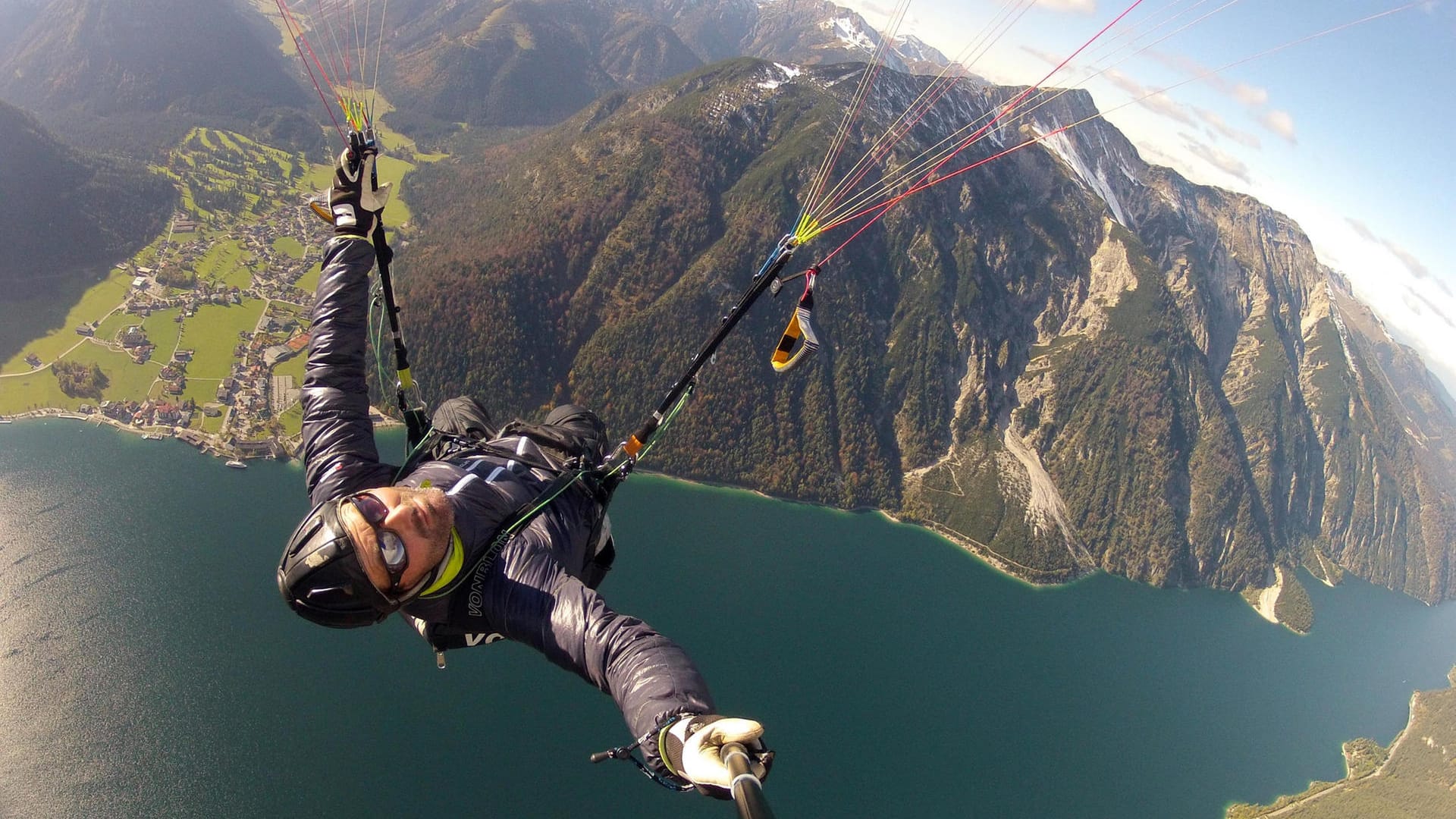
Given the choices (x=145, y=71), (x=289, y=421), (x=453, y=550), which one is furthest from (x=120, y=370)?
(x=145, y=71)

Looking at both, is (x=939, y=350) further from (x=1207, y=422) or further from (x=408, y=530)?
(x=408, y=530)

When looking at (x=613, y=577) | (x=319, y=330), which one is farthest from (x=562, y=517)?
(x=613, y=577)

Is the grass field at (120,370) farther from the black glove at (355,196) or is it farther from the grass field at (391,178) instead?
the black glove at (355,196)

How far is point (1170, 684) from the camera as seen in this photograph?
60.9 meters

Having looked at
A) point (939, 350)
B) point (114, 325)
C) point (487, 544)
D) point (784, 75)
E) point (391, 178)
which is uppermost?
point (784, 75)

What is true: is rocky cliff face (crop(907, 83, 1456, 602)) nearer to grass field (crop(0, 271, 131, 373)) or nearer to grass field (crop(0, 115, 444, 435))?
grass field (crop(0, 115, 444, 435))

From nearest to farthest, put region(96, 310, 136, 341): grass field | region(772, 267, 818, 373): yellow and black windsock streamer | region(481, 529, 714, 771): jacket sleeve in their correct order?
region(481, 529, 714, 771): jacket sleeve → region(772, 267, 818, 373): yellow and black windsock streamer → region(96, 310, 136, 341): grass field

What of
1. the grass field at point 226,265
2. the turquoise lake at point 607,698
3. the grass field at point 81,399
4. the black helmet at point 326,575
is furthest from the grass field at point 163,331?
the black helmet at point 326,575

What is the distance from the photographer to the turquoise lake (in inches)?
1249

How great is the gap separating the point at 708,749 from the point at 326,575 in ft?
4.73

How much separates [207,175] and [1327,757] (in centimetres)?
16319

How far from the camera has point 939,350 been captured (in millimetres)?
97812

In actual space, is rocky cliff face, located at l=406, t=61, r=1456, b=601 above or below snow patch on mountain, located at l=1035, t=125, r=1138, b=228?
below

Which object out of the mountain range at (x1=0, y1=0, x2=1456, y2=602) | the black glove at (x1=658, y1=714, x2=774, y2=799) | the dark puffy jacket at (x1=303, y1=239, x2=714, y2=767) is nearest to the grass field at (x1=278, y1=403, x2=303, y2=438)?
the mountain range at (x1=0, y1=0, x2=1456, y2=602)
